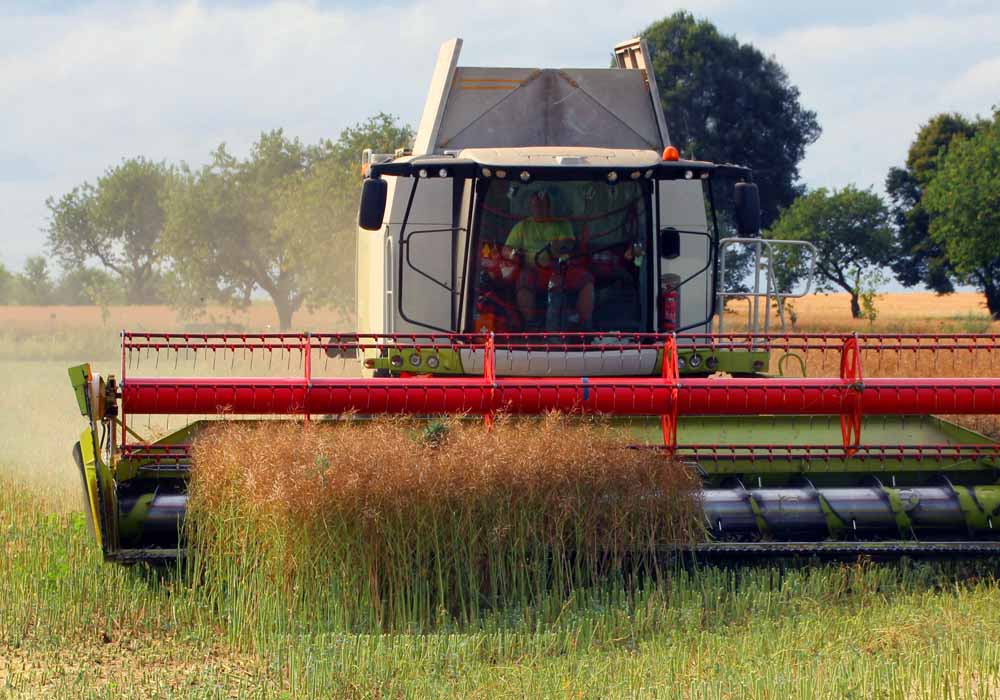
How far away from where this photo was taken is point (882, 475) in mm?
6574

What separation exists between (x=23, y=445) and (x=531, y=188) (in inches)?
285

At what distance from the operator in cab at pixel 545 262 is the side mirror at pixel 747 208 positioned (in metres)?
0.98

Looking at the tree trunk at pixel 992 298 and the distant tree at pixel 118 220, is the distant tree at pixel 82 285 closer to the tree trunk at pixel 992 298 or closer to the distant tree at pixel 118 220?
the distant tree at pixel 118 220

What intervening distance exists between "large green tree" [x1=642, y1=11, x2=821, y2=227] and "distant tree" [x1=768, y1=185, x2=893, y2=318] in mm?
1274

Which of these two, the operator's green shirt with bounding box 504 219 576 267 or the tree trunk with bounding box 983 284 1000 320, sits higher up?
the operator's green shirt with bounding box 504 219 576 267

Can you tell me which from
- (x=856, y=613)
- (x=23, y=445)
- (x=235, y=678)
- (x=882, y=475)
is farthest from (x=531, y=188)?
(x=23, y=445)

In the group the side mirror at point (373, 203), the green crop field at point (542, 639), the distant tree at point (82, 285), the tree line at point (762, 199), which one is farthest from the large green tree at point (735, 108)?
the green crop field at point (542, 639)

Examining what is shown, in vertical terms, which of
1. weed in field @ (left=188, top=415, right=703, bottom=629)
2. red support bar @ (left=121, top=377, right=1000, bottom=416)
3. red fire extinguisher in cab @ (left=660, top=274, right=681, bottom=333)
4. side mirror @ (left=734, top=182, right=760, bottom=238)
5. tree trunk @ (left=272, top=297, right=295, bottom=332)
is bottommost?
tree trunk @ (left=272, top=297, right=295, bottom=332)

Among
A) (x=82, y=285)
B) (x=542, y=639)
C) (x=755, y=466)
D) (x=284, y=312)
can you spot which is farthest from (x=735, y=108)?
(x=542, y=639)

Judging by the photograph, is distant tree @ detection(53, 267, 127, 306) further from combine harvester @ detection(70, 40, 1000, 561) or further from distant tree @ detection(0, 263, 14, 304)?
combine harvester @ detection(70, 40, 1000, 561)

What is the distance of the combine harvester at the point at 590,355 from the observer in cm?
606

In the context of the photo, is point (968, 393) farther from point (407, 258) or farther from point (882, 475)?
point (407, 258)

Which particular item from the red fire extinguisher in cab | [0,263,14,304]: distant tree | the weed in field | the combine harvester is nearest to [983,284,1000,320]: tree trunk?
the combine harvester

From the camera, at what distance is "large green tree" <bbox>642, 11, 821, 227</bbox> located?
40.1 meters
